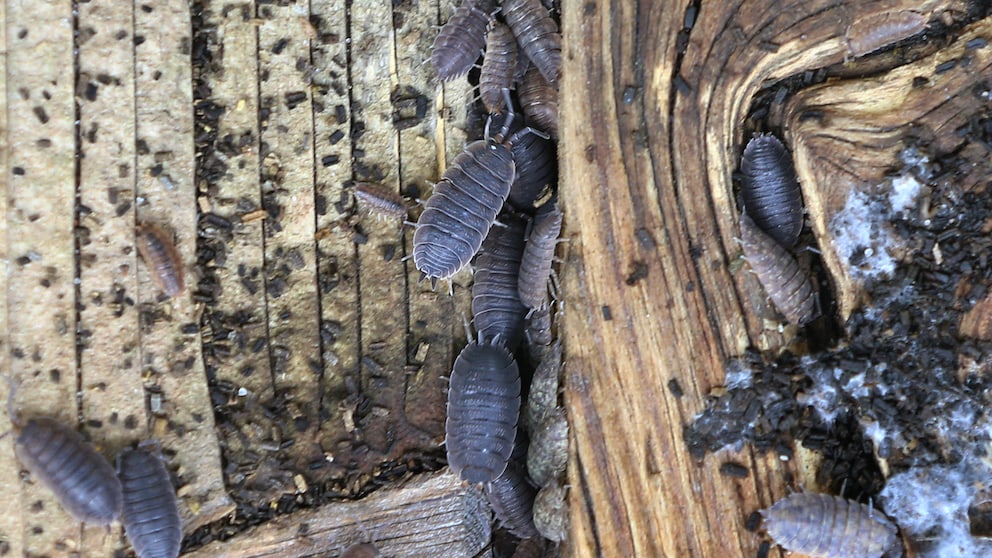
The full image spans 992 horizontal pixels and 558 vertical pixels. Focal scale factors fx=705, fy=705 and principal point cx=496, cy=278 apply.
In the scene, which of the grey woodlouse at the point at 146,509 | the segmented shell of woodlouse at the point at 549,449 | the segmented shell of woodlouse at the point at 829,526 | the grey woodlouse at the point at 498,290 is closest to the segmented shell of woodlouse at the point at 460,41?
the grey woodlouse at the point at 498,290

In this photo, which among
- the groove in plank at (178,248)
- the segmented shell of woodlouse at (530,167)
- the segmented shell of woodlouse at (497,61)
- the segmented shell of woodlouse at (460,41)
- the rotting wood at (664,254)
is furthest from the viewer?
the segmented shell of woodlouse at (530,167)

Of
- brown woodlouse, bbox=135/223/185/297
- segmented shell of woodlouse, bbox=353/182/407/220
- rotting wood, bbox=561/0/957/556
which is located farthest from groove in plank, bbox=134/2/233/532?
rotting wood, bbox=561/0/957/556

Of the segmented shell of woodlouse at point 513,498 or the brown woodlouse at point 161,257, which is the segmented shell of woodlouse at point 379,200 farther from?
the segmented shell of woodlouse at point 513,498

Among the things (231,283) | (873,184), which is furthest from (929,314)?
(231,283)

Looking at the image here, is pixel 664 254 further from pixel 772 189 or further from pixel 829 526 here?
pixel 829 526

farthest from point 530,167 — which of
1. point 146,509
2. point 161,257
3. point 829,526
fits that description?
point 146,509

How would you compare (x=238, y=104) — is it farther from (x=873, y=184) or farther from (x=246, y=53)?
(x=873, y=184)
